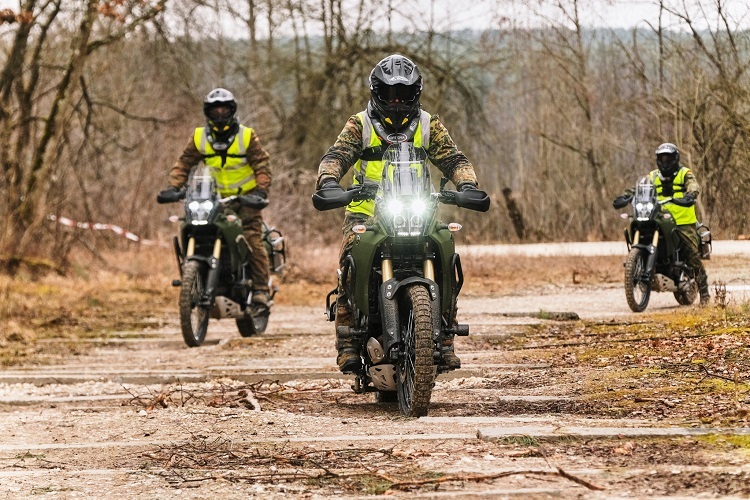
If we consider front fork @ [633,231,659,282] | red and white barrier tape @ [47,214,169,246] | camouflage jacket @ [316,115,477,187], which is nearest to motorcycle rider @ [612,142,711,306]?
front fork @ [633,231,659,282]

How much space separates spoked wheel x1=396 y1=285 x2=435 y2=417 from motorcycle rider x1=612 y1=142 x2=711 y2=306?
26.9ft

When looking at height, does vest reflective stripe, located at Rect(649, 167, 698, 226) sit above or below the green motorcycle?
above

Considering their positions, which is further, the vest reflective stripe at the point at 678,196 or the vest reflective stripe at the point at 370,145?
the vest reflective stripe at the point at 678,196

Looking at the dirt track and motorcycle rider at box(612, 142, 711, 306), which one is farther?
motorcycle rider at box(612, 142, 711, 306)

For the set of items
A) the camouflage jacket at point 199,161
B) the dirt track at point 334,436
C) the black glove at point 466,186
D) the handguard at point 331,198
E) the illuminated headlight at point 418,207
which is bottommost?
the dirt track at point 334,436

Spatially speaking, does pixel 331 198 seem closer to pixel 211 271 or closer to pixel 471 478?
pixel 471 478

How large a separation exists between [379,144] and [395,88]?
13.9 inches

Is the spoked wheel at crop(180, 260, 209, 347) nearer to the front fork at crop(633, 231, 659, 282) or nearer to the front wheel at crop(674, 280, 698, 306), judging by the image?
the front fork at crop(633, 231, 659, 282)

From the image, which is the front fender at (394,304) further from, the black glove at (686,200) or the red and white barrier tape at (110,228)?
the red and white barrier tape at (110,228)

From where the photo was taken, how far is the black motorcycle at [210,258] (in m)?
12.1

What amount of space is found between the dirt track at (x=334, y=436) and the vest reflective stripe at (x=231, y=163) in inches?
85.2

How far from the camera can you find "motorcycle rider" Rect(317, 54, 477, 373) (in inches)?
295

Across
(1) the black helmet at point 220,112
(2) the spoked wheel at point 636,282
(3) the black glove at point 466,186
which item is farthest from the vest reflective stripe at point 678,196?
(3) the black glove at point 466,186

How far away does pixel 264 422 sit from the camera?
6973mm
